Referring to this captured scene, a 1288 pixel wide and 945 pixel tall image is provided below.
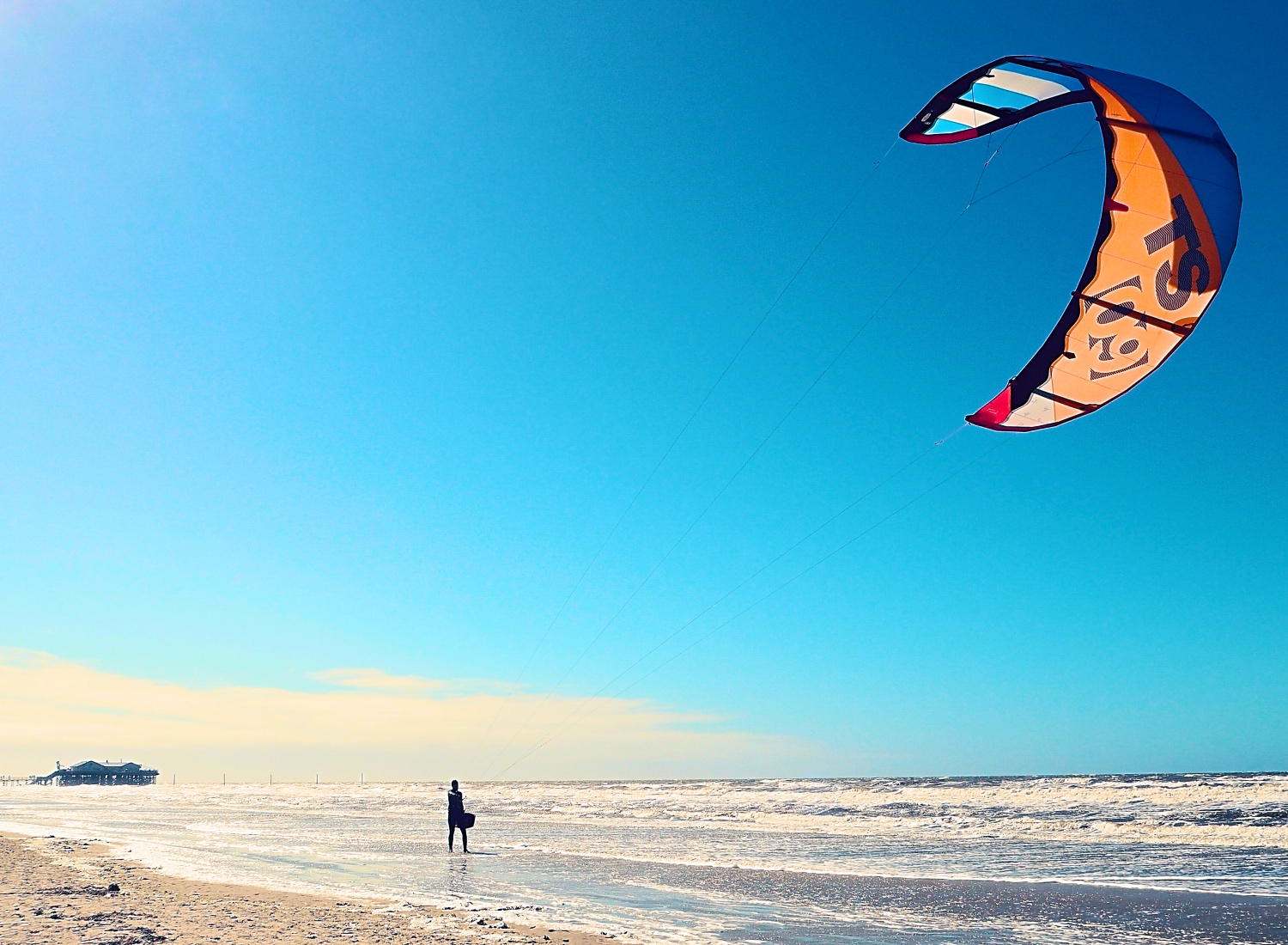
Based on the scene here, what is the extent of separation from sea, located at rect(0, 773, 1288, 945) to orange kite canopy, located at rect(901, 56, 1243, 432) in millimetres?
5091

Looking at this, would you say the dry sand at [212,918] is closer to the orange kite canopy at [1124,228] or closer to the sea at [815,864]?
the sea at [815,864]

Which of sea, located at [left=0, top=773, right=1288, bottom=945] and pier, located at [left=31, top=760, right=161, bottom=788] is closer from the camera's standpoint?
sea, located at [left=0, top=773, right=1288, bottom=945]

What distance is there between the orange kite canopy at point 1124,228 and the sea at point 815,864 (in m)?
5.09

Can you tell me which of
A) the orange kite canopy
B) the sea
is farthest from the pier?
the orange kite canopy

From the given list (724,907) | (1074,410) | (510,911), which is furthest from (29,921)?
(1074,410)

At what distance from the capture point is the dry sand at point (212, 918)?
7965 mm

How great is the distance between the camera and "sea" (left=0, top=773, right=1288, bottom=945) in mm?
9109

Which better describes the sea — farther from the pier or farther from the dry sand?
the pier

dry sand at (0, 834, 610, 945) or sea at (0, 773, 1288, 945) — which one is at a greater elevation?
dry sand at (0, 834, 610, 945)

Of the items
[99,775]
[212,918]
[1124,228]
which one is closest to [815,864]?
[212,918]

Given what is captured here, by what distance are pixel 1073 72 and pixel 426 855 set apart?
15.1 meters

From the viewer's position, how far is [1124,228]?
769 centimetres

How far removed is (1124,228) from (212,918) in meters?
10.9

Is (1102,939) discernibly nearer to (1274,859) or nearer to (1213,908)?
(1213,908)
